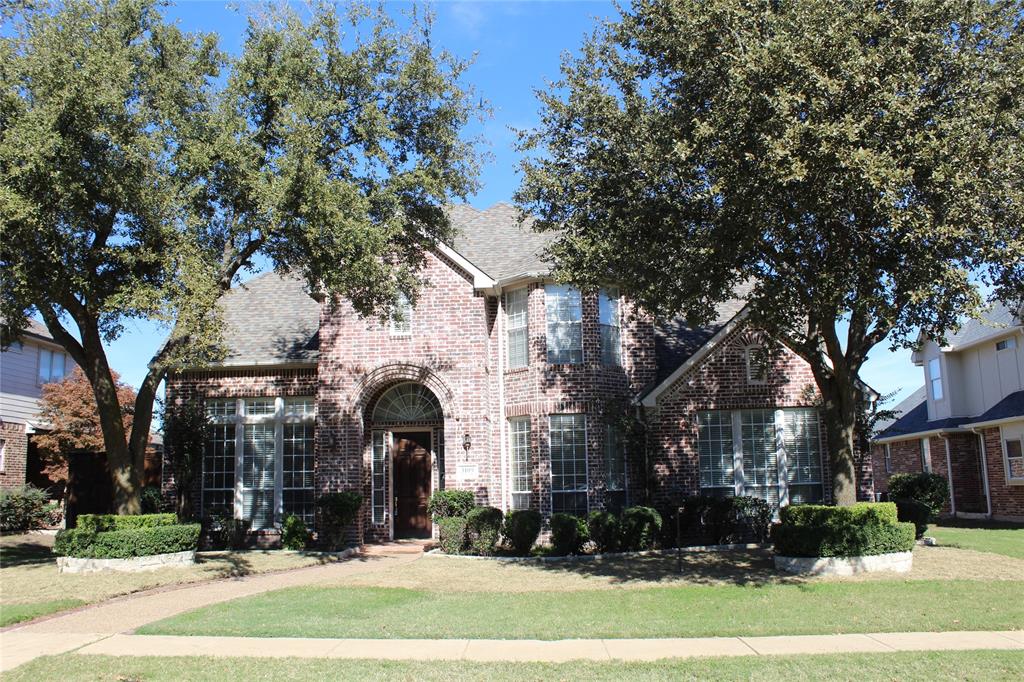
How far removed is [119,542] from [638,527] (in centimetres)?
1018

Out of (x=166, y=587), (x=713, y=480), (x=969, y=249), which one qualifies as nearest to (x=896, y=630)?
(x=969, y=249)

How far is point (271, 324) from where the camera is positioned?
22.1 metres

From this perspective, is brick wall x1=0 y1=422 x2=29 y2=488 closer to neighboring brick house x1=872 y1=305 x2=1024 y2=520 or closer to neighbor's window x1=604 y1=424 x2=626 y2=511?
neighbor's window x1=604 y1=424 x2=626 y2=511

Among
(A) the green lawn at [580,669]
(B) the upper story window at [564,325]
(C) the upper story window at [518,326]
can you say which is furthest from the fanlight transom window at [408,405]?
(A) the green lawn at [580,669]

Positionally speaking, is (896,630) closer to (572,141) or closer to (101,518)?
(572,141)

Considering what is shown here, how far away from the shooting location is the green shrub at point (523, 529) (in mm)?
16672

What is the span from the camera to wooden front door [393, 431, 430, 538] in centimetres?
2019

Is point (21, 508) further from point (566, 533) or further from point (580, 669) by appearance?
point (580, 669)

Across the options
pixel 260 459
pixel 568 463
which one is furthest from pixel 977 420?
pixel 260 459

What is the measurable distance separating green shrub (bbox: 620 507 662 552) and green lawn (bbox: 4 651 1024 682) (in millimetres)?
8439

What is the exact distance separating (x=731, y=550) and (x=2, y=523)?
1976cm

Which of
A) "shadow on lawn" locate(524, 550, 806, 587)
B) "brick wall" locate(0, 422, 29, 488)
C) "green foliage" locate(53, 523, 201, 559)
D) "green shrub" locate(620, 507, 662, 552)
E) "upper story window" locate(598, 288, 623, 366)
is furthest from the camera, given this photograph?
"brick wall" locate(0, 422, 29, 488)

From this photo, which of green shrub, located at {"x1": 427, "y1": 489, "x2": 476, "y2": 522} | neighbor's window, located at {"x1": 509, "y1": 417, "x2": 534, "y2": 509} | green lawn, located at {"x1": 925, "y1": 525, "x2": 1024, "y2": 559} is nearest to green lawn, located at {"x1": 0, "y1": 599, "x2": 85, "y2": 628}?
green shrub, located at {"x1": 427, "y1": 489, "x2": 476, "y2": 522}

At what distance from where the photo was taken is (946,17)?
1116 centimetres
